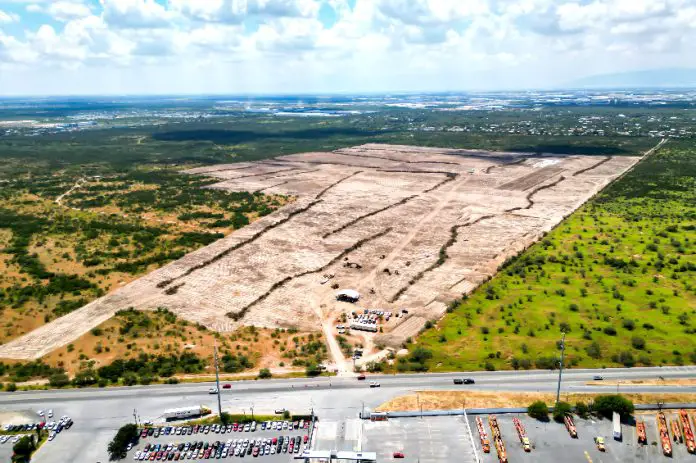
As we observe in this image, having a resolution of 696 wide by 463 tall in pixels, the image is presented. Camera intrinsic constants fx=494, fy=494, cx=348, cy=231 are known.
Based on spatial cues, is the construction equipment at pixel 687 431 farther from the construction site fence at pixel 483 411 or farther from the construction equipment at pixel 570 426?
the construction equipment at pixel 570 426

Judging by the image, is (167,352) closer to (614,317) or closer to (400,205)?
(614,317)

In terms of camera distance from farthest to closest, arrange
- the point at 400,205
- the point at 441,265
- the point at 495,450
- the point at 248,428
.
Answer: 1. the point at 400,205
2. the point at 441,265
3. the point at 248,428
4. the point at 495,450

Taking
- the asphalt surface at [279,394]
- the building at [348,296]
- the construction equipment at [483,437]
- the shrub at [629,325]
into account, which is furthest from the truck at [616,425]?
the building at [348,296]

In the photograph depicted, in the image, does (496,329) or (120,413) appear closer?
(120,413)

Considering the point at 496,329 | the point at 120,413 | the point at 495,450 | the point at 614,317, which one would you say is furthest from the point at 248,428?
the point at 614,317

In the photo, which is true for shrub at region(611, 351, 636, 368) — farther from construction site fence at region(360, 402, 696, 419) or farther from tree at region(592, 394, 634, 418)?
tree at region(592, 394, 634, 418)

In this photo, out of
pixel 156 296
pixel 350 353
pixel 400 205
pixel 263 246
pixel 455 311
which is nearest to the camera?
pixel 350 353
